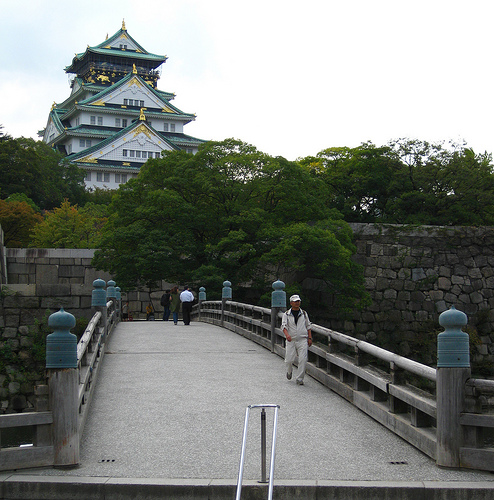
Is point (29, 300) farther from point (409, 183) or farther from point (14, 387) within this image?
point (409, 183)

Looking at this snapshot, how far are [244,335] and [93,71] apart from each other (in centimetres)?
5956

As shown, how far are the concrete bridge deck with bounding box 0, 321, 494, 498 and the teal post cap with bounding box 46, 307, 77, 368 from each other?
2.96 feet

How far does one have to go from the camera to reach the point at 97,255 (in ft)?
89.4

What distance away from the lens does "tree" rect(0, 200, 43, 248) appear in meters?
37.3

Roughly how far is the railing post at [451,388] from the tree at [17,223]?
34445 mm

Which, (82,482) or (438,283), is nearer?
(82,482)

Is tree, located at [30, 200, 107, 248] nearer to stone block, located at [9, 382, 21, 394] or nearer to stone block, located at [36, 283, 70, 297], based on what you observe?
stone block, located at [36, 283, 70, 297]

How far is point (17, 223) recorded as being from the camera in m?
37.7

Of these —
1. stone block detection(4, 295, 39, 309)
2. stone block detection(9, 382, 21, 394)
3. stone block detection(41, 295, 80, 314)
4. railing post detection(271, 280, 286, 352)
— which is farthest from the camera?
stone block detection(41, 295, 80, 314)

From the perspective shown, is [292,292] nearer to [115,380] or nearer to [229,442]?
[115,380]

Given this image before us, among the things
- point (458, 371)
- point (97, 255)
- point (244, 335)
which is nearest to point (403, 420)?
point (458, 371)

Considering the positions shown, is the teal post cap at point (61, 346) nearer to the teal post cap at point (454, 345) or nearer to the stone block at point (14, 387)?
the teal post cap at point (454, 345)

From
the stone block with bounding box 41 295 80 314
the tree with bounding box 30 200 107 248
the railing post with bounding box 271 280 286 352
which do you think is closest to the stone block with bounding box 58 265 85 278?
the tree with bounding box 30 200 107 248

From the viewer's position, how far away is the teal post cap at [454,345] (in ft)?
19.0
